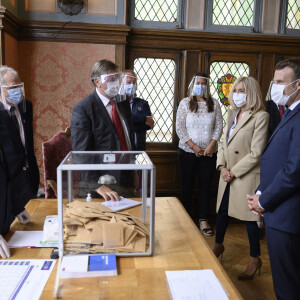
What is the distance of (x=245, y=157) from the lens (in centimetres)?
250

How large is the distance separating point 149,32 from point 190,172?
5.74ft

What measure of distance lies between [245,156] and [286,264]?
1002 mm

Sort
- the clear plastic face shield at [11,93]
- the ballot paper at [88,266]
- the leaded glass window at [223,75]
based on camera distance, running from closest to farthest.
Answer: the ballot paper at [88,266] < the clear plastic face shield at [11,93] < the leaded glass window at [223,75]

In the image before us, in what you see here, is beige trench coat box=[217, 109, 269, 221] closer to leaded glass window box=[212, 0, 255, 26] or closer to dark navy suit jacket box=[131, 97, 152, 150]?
dark navy suit jacket box=[131, 97, 152, 150]

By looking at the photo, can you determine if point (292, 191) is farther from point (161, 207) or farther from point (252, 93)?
point (252, 93)

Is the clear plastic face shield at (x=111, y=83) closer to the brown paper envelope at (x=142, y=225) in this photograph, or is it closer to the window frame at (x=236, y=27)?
the brown paper envelope at (x=142, y=225)

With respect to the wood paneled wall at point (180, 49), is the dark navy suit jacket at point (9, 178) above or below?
below

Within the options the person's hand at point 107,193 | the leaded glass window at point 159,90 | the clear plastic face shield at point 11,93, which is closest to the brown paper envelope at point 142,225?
the person's hand at point 107,193

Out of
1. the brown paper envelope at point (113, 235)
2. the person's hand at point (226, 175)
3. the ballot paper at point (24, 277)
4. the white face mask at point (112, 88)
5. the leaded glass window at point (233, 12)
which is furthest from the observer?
the leaded glass window at point (233, 12)

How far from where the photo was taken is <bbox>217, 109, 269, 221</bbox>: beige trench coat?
247cm

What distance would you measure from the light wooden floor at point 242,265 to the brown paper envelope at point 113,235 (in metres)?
1.58

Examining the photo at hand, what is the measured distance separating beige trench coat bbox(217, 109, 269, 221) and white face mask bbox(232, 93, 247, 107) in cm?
9

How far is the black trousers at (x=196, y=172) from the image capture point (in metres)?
3.56

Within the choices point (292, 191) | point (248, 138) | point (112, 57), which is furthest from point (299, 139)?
point (112, 57)
